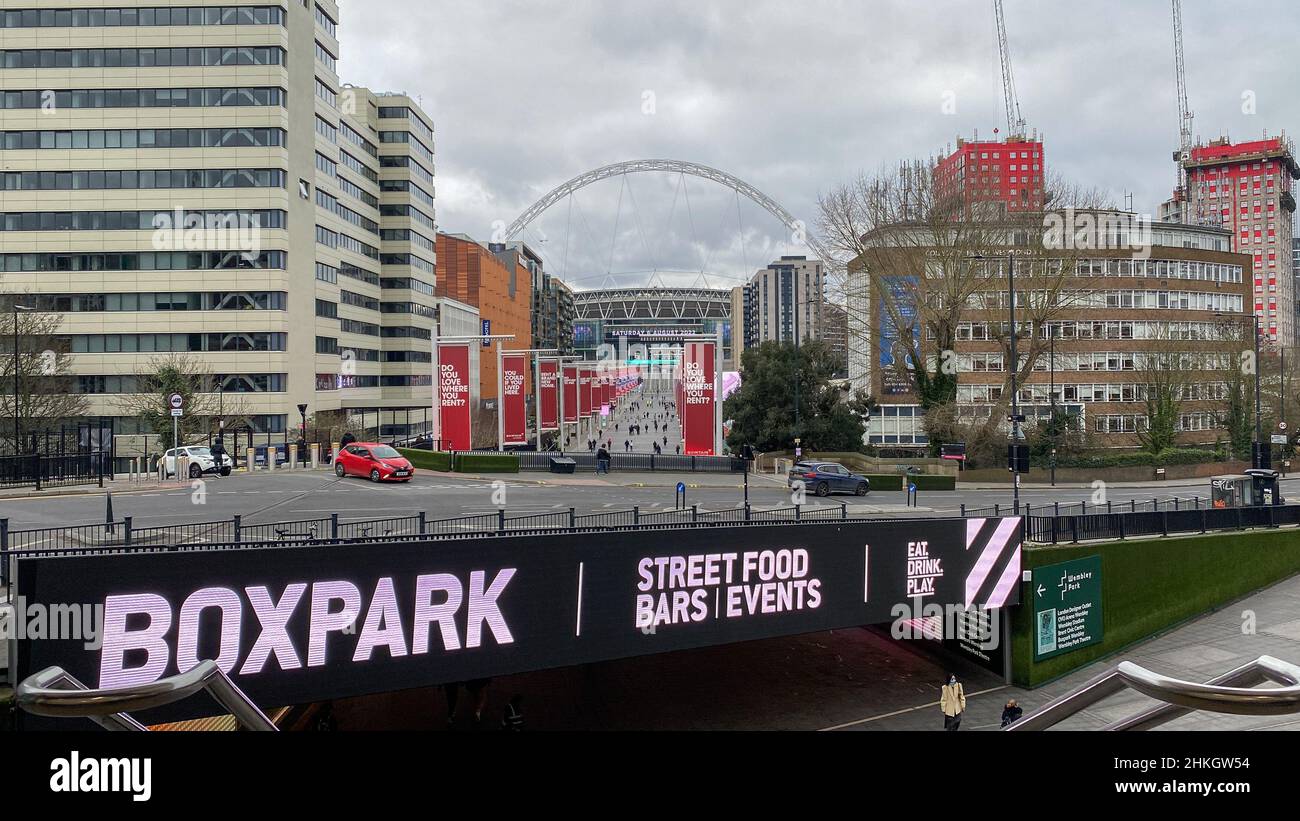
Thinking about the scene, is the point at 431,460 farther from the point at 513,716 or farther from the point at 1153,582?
the point at 1153,582

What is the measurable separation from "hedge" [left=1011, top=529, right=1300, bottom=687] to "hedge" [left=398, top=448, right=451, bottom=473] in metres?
27.3

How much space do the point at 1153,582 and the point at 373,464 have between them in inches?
1139

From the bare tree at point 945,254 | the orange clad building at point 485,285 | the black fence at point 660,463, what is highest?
the orange clad building at point 485,285

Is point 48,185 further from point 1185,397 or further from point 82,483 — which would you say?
point 1185,397

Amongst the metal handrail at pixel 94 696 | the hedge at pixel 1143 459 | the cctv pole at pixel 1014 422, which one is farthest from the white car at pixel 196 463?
the hedge at pixel 1143 459

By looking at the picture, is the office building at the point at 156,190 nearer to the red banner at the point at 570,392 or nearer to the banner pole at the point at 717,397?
the red banner at the point at 570,392

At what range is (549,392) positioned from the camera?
2872 inches

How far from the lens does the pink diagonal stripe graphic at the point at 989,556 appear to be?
2116cm

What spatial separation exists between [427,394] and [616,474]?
5265cm

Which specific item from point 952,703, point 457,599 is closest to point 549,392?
point 952,703

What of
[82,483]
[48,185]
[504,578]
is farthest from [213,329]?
[504,578]

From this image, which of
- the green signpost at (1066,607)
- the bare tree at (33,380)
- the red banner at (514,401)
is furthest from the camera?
the red banner at (514,401)

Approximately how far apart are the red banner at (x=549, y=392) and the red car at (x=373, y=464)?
23111 mm

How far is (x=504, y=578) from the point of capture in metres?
15.0
